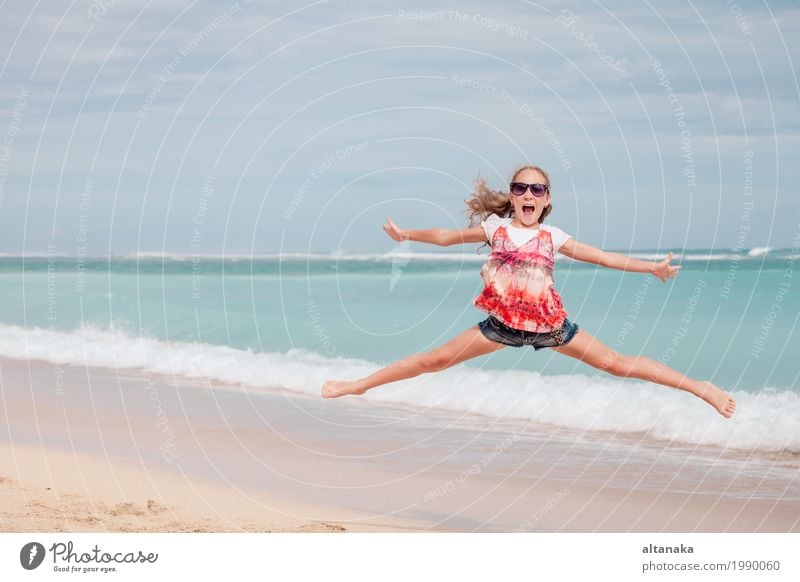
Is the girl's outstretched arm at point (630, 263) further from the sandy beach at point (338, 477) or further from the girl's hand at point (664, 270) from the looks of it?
the sandy beach at point (338, 477)

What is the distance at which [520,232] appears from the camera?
34.5 feet

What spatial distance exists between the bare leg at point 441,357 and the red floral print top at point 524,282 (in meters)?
0.28

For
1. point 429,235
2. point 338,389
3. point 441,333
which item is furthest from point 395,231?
point 441,333

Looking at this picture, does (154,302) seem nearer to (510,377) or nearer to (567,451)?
(510,377)

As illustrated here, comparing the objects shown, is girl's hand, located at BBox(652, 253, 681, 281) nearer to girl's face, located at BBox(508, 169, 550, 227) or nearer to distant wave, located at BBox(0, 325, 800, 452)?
girl's face, located at BBox(508, 169, 550, 227)

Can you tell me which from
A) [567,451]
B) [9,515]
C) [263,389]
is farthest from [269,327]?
[9,515]

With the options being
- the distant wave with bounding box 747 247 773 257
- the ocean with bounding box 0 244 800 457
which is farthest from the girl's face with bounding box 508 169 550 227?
the distant wave with bounding box 747 247 773 257

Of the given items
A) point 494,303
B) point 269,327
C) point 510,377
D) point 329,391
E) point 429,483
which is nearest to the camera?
point 494,303

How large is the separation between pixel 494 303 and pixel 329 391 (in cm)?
192

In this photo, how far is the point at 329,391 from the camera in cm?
1120

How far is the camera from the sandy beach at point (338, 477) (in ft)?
43.8

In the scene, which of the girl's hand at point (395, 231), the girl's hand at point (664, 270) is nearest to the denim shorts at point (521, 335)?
the girl's hand at point (664, 270)

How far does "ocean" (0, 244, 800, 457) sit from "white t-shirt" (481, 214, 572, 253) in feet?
0.82

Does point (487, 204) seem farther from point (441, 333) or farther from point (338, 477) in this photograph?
point (441, 333)
